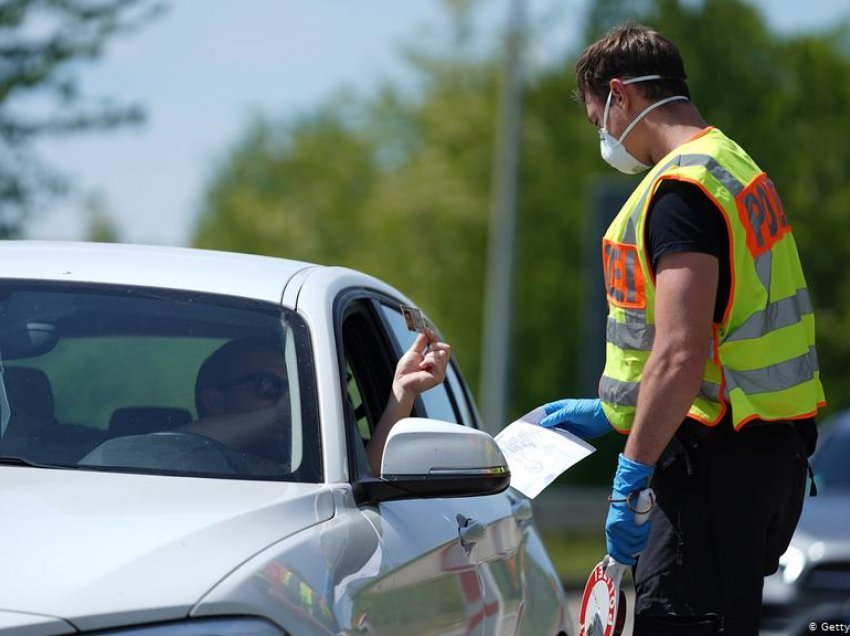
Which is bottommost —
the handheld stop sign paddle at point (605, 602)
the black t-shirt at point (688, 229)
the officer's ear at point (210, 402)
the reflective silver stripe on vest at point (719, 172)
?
the handheld stop sign paddle at point (605, 602)

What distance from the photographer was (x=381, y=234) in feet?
163

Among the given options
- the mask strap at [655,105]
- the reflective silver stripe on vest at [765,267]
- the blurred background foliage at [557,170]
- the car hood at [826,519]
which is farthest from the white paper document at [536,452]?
the blurred background foliage at [557,170]

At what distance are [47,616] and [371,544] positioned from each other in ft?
2.93

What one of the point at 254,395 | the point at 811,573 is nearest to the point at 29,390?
the point at 254,395

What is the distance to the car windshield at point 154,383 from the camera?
161 inches

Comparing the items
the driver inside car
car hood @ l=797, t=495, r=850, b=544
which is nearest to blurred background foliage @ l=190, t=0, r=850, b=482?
car hood @ l=797, t=495, r=850, b=544

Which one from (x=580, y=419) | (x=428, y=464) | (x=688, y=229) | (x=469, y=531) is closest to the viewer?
(x=428, y=464)

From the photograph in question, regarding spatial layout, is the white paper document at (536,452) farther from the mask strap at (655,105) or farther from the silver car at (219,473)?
the mask strap at (655,105)

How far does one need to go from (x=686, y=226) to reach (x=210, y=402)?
1.20 m

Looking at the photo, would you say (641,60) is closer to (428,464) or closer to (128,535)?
(428,464)

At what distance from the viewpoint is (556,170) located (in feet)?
142

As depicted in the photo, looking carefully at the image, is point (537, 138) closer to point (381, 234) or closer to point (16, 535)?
point (381, 234)

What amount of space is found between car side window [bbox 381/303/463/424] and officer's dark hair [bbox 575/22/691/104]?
1.10m

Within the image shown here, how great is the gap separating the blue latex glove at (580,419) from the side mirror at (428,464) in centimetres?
76
